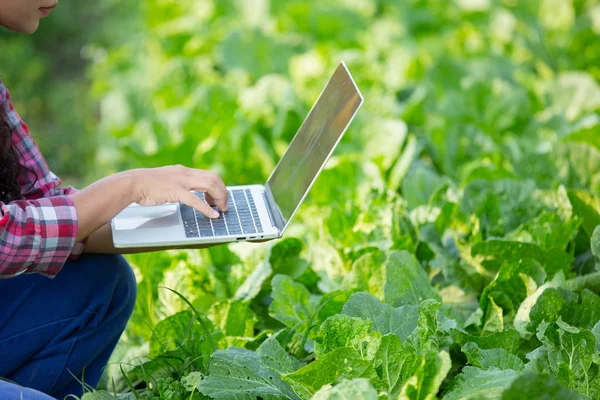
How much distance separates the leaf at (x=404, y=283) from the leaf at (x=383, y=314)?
0.20 m

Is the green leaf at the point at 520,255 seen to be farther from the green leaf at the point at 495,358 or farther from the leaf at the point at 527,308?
the green leaf at the point at 495,358

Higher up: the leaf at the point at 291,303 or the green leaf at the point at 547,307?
the green leaf at the point at 547,307

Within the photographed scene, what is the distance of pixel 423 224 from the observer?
2789 mm

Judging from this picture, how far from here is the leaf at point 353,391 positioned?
1.60 meters

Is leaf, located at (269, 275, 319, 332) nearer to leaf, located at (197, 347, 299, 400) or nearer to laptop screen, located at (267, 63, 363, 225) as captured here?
laptop screen, located at (267, 63, 363, 225)

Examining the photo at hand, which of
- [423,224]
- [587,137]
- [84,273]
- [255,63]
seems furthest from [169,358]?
[255,63]

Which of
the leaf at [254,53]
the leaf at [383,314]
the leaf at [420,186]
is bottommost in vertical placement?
the leaf at [254,53]

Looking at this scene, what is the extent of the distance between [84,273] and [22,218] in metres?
0.39

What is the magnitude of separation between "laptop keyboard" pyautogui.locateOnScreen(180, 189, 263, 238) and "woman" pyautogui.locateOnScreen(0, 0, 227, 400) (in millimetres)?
47

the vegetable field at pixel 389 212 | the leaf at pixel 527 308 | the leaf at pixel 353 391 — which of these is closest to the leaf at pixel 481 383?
the vegetable field at pixel 389 212

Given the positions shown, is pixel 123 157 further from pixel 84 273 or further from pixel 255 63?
pixel 84 273

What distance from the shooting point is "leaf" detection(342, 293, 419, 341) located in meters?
2.08

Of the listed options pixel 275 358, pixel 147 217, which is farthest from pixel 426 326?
pixel 147 217

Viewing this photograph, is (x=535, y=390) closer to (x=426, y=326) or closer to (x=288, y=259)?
(x=426, y=326)
